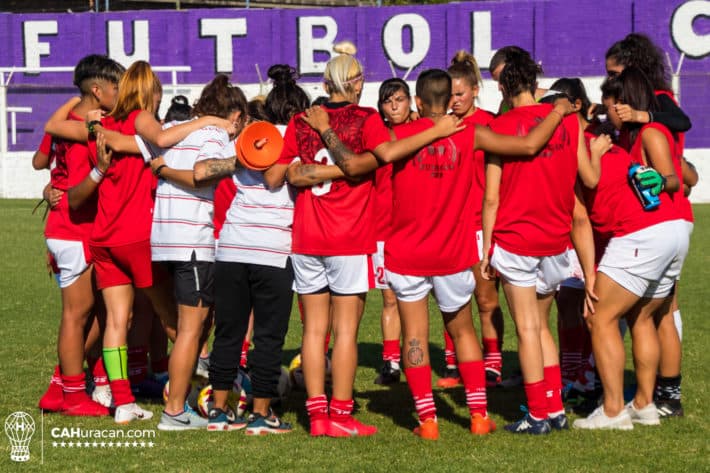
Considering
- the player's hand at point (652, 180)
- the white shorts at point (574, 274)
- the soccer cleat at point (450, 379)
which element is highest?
the player's hand at point (652, 180)

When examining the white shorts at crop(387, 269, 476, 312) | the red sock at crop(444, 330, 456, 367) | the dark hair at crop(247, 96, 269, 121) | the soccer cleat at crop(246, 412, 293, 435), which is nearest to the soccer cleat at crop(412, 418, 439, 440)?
the white shorts at crop(387, 269, 476, 312)

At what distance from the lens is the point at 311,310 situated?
21.1 feet

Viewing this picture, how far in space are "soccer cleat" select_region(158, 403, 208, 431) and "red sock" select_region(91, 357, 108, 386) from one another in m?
0.87

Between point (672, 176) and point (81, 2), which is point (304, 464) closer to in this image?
point (672, 176)

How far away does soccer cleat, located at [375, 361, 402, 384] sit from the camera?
8.23m

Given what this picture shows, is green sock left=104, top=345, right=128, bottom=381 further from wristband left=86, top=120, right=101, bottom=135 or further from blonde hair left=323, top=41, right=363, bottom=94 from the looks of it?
blonde hair left=323, top=41, right=363, bottom=94

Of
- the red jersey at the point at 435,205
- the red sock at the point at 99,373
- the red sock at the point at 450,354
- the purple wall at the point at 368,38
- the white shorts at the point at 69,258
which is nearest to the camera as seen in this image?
the red jersey at the point at 435,205

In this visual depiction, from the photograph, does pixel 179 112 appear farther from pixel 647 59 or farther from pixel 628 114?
pixel 647 59

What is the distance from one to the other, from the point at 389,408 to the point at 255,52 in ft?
80.0

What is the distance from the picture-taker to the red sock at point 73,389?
6.97 metres

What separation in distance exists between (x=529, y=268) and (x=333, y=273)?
117 cm

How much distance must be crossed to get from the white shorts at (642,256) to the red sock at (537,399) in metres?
0.80

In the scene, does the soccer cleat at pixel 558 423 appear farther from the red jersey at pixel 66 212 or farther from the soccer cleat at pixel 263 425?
the red jersey at pixel 66 212

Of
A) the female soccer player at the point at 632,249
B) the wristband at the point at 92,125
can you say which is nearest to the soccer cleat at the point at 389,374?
the female soccer player at the point at 632,249
